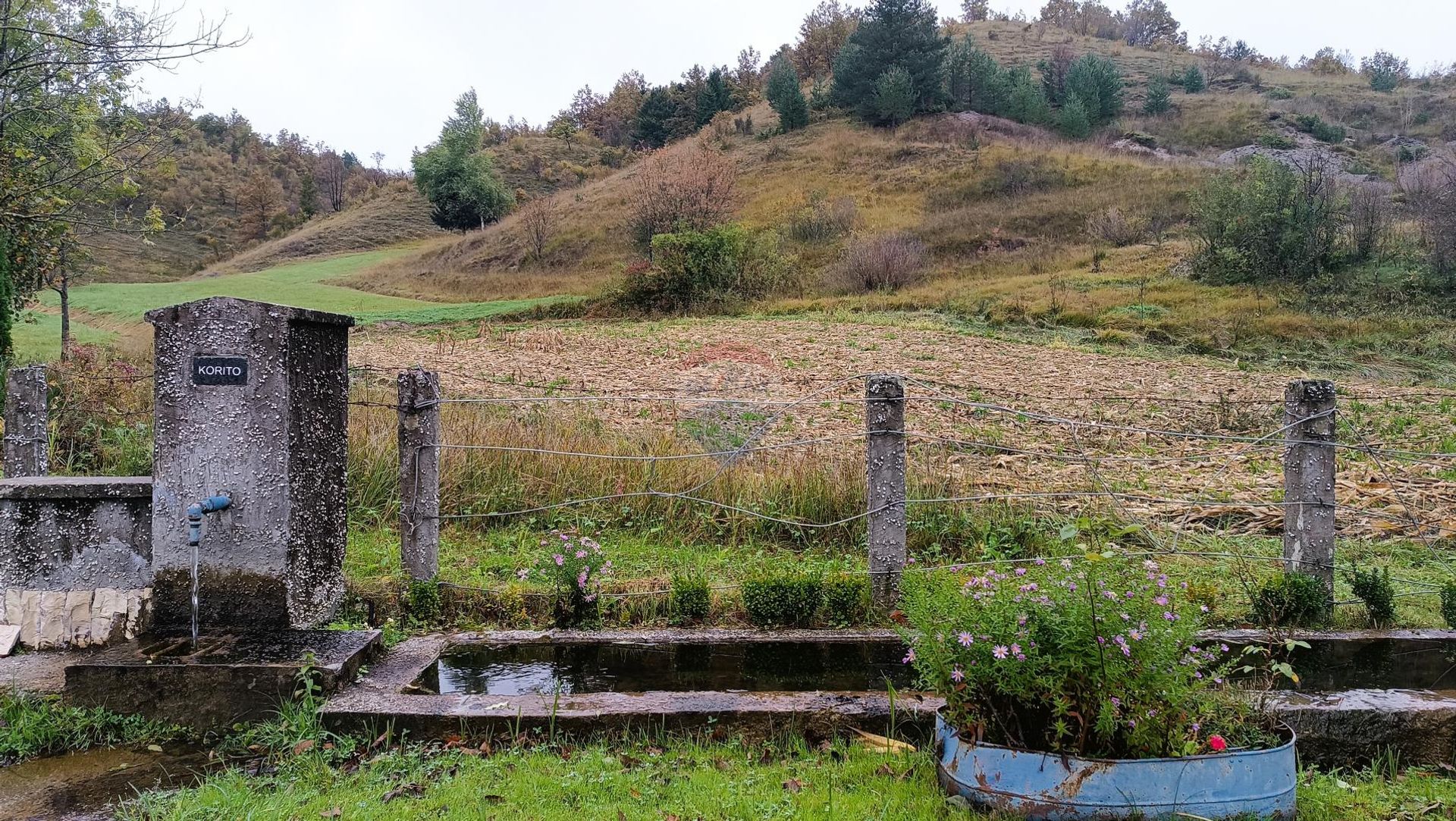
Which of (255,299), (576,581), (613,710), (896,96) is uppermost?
(896,96)

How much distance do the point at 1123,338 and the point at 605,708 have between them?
19148mm

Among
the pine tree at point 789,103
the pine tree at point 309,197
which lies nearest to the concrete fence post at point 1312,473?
the pine tree at point 789,103

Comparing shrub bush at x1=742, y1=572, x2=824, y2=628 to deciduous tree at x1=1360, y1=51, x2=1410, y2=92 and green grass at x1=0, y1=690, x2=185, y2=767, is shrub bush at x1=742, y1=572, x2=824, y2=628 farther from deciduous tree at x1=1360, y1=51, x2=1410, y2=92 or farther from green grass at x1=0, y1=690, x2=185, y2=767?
deciduous tree at x1=1360, y1=51, x2=1410, y2=92

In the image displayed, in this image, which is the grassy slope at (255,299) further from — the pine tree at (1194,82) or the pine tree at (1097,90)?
the pine tree at (1194,82)

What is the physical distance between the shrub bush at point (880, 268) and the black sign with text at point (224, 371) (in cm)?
2646

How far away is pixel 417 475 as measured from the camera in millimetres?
5305

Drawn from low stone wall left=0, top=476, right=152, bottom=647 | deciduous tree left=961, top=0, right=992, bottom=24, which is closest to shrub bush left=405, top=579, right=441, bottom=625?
low stone wall left=0, top=476, right=152, bottom=647

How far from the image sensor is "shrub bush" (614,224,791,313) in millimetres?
27516

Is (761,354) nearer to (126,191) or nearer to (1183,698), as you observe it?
(126,191)

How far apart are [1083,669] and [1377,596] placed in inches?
126

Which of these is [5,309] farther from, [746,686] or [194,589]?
[746,686]

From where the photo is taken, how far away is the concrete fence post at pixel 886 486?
5.05 metres

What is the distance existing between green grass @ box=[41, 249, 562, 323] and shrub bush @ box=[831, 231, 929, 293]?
1103cm

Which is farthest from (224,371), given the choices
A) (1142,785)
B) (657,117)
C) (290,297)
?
(657,117)
